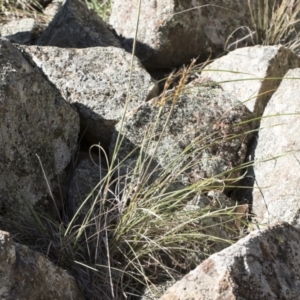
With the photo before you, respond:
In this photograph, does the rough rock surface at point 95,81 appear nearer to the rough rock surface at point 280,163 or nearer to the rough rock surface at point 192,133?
the rough rock surface at point 192,133

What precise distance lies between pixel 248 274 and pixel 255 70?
1784 mm

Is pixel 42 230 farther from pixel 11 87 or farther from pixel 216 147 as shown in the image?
pixel 216 147

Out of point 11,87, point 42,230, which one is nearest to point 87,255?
point 42,230

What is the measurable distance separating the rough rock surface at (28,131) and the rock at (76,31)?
954 millimetres

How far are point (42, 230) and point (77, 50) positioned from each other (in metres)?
1.25

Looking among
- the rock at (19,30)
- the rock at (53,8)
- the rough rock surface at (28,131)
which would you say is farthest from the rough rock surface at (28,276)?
the rock at (53,8)

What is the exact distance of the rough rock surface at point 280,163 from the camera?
3561 millimetres

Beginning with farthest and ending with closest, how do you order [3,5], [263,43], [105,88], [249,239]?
[3,5] < [263,43] < [105,88] < [249,239]

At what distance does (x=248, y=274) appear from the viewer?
2.64 metres

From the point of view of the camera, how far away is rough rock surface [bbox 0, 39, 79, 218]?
342 cm

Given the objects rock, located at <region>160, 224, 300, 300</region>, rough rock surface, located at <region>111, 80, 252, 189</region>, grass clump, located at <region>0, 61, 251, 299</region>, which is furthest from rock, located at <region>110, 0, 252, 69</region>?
rock, located at <region>160, 224, 300, 300</region>

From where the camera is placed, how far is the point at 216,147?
385 cm

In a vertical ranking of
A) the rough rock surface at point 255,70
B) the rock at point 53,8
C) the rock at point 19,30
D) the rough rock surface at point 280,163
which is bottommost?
the rough rock surface at point 280,163

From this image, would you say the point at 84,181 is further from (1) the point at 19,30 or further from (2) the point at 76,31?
(1) the point at 19,30
